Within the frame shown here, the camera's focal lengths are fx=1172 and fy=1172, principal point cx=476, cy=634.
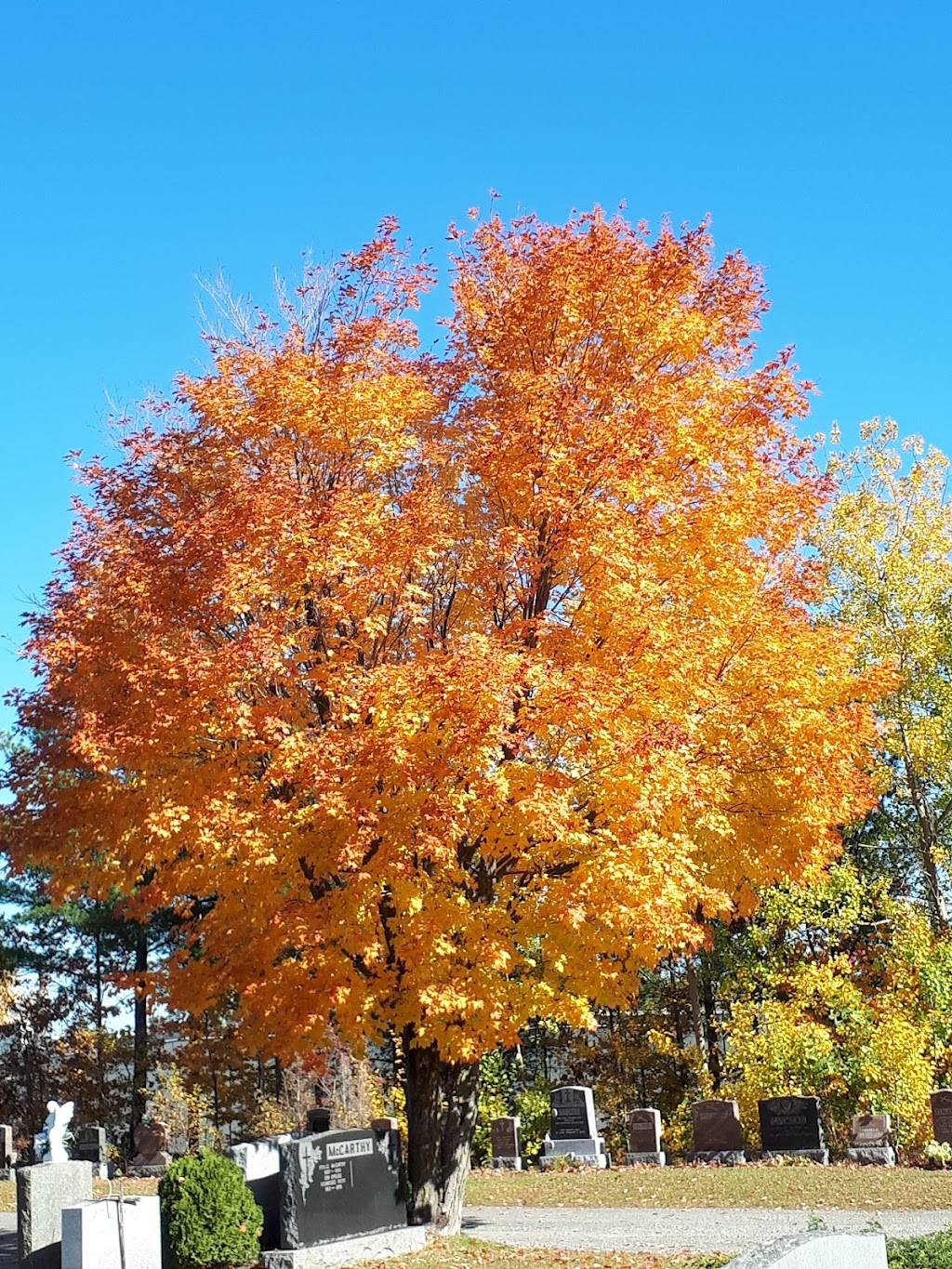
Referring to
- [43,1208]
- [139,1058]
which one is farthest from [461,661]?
[139,1058]

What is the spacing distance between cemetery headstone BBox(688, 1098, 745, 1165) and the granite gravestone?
0.52 meters

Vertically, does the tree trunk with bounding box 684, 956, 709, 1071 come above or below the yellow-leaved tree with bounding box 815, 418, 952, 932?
below

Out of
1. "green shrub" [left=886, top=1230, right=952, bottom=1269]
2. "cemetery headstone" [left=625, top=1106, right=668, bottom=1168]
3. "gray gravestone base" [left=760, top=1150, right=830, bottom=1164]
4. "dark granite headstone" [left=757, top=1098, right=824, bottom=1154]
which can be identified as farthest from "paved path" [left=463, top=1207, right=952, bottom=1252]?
"cemetery headstone" [left=625, top=1106, right=668, bottom=1168]

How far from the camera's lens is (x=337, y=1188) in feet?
41.7

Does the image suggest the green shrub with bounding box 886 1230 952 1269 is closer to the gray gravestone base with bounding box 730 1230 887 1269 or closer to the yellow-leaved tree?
the gray gravestone base with bounding box 730 1230 887 1269

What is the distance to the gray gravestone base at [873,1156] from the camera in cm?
2150

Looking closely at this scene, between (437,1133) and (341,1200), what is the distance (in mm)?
1621

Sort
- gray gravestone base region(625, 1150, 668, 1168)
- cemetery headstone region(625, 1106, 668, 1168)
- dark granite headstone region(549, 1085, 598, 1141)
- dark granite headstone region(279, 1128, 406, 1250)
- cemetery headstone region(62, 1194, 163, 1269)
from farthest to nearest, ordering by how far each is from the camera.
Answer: dark granite headstone region(549, 1085, 598, 1141) → cemetery headstone region(625, 1106, 668, 1168) → gray gravestone base region(625, 1150, 668, 1168) → dark granite headstone region(279, 1128, 406, 1250) → cemetery headstone region(62, 1194, 163, 1269)

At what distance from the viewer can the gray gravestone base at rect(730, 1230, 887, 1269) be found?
6.38 metres

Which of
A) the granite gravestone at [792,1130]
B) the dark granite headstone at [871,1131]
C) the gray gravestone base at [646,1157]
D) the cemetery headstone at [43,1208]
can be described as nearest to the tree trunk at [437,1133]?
the cemetery headstone at [43,1208]

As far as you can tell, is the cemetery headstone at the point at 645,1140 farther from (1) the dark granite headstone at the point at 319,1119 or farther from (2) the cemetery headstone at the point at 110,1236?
(2) the cemetery headstone at the point at 110,1236

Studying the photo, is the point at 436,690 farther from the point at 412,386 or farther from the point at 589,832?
the point at 412,386

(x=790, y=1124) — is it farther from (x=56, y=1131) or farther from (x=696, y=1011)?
(x=56, y=1131)

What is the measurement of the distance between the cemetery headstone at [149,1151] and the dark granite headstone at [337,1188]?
1624 cm
